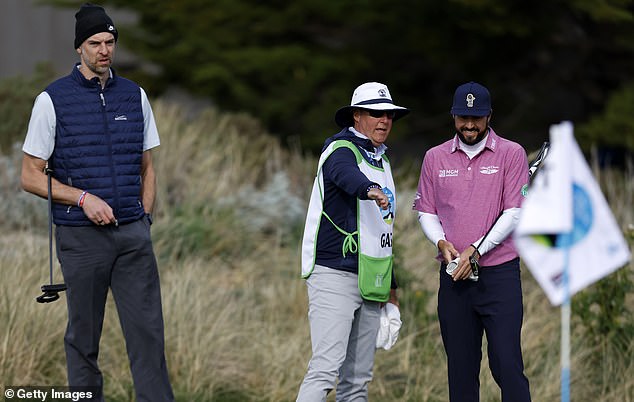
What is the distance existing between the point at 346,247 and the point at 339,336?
1.32 feet

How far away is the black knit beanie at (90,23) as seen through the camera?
17.2 feet

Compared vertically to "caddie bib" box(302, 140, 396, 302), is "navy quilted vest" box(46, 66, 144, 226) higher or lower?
higher

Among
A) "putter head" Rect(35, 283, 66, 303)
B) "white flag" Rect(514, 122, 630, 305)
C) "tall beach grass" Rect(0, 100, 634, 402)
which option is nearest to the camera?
"white flag" Rect(514, 122, 630, 305)

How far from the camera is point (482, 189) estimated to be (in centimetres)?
518

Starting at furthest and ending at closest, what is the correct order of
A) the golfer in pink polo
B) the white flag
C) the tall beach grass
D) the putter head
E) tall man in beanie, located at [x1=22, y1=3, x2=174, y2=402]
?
the tall beach grass
the putter head
tall man in beanie, located at [x1=22, y1=3, x2=174, y2=402]
the golfer in pink polo
the white flag

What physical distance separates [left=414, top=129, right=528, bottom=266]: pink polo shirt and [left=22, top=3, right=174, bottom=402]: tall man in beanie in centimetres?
144

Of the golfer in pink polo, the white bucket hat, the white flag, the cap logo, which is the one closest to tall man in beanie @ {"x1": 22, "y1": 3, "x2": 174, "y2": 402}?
the white bucket hat

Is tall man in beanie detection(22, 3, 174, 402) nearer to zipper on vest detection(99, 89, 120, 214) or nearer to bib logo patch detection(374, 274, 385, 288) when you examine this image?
zipper on vest detection(99, 89, 120, 214)

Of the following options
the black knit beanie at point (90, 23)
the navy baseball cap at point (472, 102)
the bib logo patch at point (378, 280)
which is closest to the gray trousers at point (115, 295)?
the black knit beanie at point (90, 23)

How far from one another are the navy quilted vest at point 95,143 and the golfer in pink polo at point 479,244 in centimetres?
142

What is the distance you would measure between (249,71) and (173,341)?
220 inches

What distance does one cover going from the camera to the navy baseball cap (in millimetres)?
5141

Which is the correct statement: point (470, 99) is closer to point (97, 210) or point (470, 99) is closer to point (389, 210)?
point (389, 210)

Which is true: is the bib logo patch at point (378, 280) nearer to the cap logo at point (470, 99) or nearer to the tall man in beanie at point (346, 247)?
the tall man in beanie at point (346, 247)
